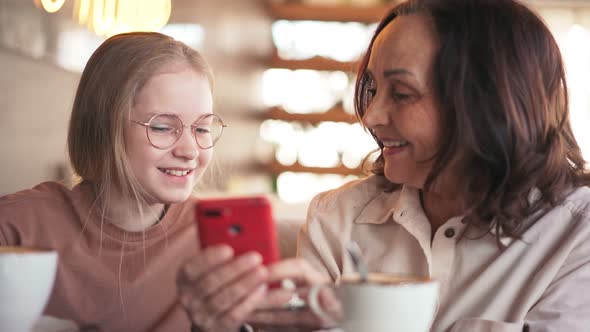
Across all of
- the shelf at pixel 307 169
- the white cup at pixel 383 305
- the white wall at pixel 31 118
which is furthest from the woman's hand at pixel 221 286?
the shelf at pixel 307 169

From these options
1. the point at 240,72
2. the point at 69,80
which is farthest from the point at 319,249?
the point at 240,72

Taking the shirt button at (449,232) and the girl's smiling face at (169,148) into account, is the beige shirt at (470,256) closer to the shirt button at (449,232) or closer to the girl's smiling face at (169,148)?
the shirt button at (449,232)

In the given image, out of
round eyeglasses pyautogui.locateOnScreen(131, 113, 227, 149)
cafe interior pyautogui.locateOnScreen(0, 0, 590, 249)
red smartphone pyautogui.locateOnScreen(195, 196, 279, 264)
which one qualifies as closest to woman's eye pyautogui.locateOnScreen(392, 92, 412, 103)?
round eyeglasses pyautogui.locateOnScreen(131, 113, 227, 149)

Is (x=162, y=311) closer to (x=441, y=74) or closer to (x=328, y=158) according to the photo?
(x=441, y=74)

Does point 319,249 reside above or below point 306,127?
above

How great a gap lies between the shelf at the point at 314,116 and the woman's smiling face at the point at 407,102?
586 centimetres

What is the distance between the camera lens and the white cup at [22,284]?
32.0 inches

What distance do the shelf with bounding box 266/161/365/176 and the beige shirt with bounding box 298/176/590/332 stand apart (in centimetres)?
565

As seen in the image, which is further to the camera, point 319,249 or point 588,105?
point 588,105

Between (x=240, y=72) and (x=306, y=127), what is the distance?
1157 millimetres

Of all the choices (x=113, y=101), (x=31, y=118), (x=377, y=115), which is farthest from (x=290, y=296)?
(x=31, y=118)

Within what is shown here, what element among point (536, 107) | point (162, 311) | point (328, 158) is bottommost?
point (328, 158)

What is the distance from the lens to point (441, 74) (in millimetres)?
1341

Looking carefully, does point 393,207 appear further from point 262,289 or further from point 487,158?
point 262,289
